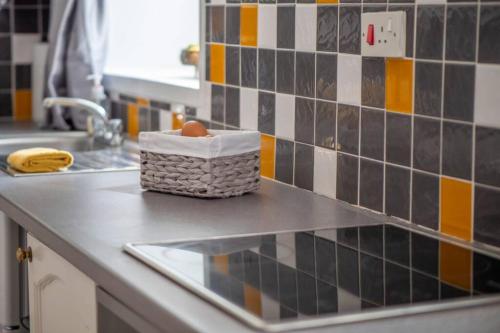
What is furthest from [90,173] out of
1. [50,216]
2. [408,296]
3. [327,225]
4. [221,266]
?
[408,296]

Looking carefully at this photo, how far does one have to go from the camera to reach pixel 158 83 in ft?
9.77

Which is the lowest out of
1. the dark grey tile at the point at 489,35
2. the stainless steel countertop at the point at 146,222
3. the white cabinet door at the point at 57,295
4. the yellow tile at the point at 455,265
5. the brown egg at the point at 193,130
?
the white cabinet door at the point at 57,295

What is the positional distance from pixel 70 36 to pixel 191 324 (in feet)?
7.62

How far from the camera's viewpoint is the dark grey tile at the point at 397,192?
186cm

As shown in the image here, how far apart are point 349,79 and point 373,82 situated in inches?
3.4

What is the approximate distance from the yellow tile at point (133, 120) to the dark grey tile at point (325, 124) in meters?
1.16

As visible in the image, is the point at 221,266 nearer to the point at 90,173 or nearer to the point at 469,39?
the point at 469,39

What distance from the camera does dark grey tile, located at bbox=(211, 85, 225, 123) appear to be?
2578 millimetres

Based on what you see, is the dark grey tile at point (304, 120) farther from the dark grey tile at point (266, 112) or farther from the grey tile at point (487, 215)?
the grey tile at point (487, 215)

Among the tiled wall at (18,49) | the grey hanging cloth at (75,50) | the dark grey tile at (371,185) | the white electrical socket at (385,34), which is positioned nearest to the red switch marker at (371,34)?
the white electrical socket at (385,34)

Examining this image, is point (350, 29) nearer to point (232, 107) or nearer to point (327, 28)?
point (327, 28)

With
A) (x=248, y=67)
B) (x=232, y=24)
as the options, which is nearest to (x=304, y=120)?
(x=248, y=67)

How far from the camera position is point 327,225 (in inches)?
72.9

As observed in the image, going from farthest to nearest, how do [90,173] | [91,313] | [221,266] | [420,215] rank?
1. [90,173]
2. [420,215]
3. [91,313]
4. [221,266]
